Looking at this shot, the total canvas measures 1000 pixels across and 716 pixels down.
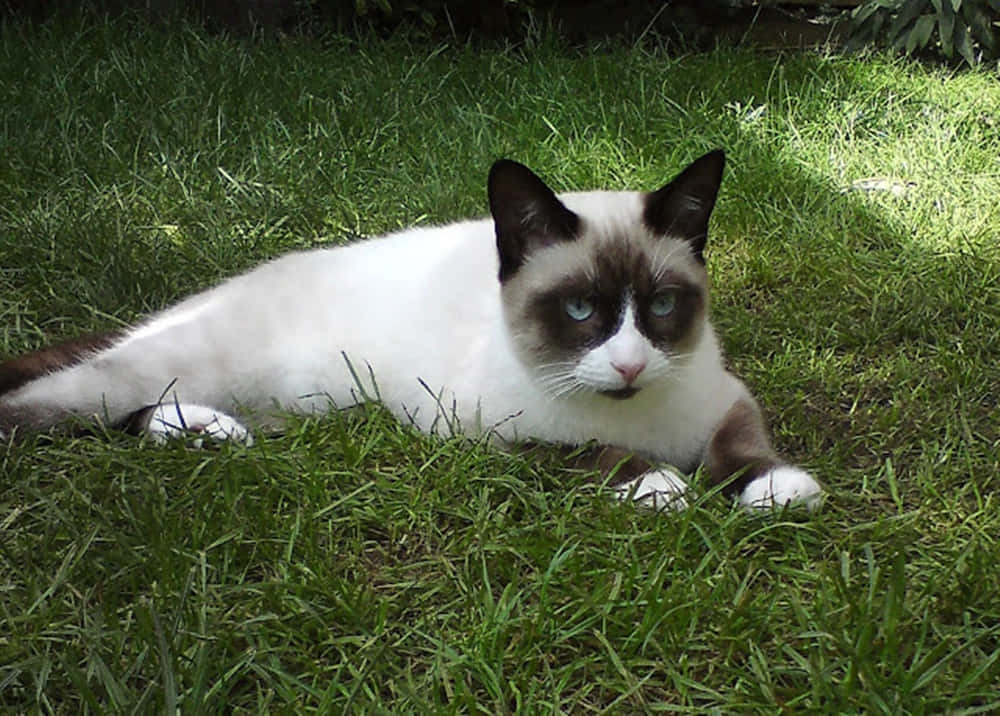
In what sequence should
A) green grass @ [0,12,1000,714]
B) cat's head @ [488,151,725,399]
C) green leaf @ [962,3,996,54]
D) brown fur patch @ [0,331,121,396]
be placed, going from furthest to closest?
green leaf @ [962,3,996,54]
brown fur patch @ [0,331,121,396]
cat's head @ [488,151,725,399]
green grass @ [0,12,1000,714]

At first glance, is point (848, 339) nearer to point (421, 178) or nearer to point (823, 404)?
point (823, 404)

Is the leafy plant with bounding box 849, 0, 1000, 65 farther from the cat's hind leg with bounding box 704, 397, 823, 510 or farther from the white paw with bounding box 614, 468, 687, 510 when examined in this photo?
the white paw with bounding box 614, 468, 687, 510

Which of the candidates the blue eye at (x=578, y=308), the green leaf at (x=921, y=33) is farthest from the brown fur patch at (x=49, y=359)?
the green leaf at (x=921, y=33)

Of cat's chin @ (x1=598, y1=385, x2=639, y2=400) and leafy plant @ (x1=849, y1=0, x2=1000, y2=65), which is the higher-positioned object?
cat's chin @ (x1=598, y1=385, x2=639, y2=400)

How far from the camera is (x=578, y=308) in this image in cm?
221

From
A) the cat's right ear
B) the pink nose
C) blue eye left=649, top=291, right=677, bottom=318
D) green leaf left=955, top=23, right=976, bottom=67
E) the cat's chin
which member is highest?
the cat's right ear

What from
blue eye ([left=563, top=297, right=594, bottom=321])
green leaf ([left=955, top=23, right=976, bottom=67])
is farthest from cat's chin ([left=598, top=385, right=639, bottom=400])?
green leaf ([left=955, top=23, right=976, bottom=67])

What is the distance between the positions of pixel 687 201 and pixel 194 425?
45.9 inches

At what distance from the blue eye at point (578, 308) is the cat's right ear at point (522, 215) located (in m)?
0.14

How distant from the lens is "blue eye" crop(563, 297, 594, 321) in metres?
2.21

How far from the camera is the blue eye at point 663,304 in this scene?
2.23 m

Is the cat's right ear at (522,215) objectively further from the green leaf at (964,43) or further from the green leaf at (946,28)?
the green leaf at (964,43)

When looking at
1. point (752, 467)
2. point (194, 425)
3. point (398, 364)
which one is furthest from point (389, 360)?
point (752, 467)

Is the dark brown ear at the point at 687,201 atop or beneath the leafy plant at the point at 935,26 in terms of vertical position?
atop
